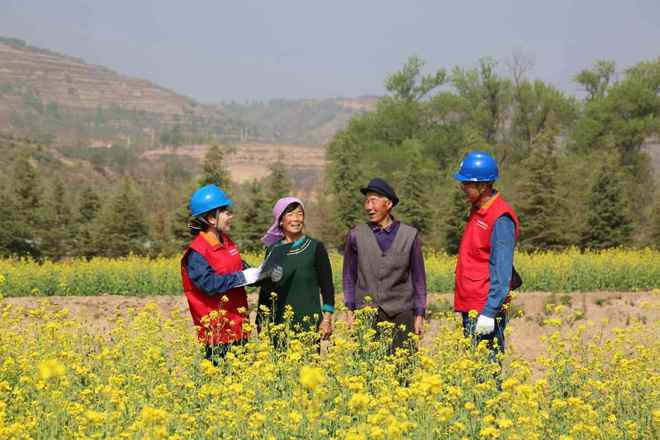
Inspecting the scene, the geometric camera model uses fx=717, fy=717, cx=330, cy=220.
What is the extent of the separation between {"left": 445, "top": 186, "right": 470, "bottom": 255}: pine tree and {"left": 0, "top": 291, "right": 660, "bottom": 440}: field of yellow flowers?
18529 millimetres

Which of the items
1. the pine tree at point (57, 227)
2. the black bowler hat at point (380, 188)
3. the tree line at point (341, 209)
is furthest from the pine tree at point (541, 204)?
the black bowler hat at point (380, 188)

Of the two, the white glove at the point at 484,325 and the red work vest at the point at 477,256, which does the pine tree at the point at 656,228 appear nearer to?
the red work vest at the point at 477,256

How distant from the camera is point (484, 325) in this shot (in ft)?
15.0

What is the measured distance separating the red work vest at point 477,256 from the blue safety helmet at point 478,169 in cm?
17

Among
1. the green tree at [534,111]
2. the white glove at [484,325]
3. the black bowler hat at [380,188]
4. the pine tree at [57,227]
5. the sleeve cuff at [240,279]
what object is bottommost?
the pine tree at [57,227]

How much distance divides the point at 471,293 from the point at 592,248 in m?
20.7

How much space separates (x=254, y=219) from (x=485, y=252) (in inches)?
755

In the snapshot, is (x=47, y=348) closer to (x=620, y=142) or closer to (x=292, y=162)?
(x=620, y=142)

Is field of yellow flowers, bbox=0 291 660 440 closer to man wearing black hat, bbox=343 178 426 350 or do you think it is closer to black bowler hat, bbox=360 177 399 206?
man wearing black hat, bbox=343 178 426 350

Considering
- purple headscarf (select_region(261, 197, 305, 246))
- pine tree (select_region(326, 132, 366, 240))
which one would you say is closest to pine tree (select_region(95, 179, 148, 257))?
pine tree (select_region(326, 132, 366, 240))

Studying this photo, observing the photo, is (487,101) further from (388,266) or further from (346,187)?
(388,266)

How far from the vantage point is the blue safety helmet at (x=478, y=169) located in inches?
185

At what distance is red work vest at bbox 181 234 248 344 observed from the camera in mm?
4801

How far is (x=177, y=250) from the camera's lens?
22.6 meters
